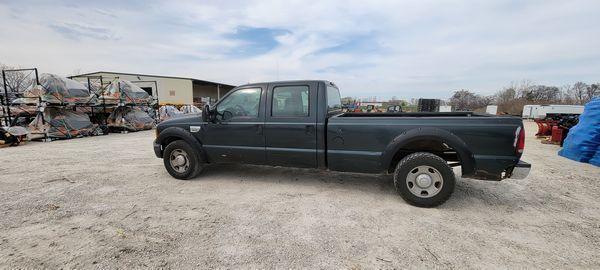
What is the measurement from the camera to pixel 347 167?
12.9 feet

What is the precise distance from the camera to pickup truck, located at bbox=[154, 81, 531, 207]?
10.9 ft

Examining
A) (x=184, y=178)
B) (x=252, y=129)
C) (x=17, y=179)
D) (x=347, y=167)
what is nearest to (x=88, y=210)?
(x=184, y=178)

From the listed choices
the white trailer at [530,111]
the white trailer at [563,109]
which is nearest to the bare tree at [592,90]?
the white trailer at [530,111]

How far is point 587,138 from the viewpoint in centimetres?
635

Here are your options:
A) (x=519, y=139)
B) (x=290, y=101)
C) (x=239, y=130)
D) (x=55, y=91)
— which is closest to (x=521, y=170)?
(x=519, y=139)

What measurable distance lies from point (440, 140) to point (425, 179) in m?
0.55

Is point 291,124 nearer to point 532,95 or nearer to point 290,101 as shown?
point 290,101

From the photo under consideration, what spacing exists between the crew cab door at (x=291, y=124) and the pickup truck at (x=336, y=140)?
0.05 ft

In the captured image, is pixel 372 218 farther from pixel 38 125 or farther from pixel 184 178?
pixel 38 125

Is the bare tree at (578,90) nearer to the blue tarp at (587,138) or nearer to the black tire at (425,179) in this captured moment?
the blue tarp at (587,138)

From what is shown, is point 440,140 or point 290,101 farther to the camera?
point 290,101

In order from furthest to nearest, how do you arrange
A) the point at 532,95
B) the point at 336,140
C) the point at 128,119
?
the point at 532,95, the point at 128,119, the point at 336,140

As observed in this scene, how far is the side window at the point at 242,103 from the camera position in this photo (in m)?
4.42

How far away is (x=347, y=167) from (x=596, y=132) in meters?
6.67
